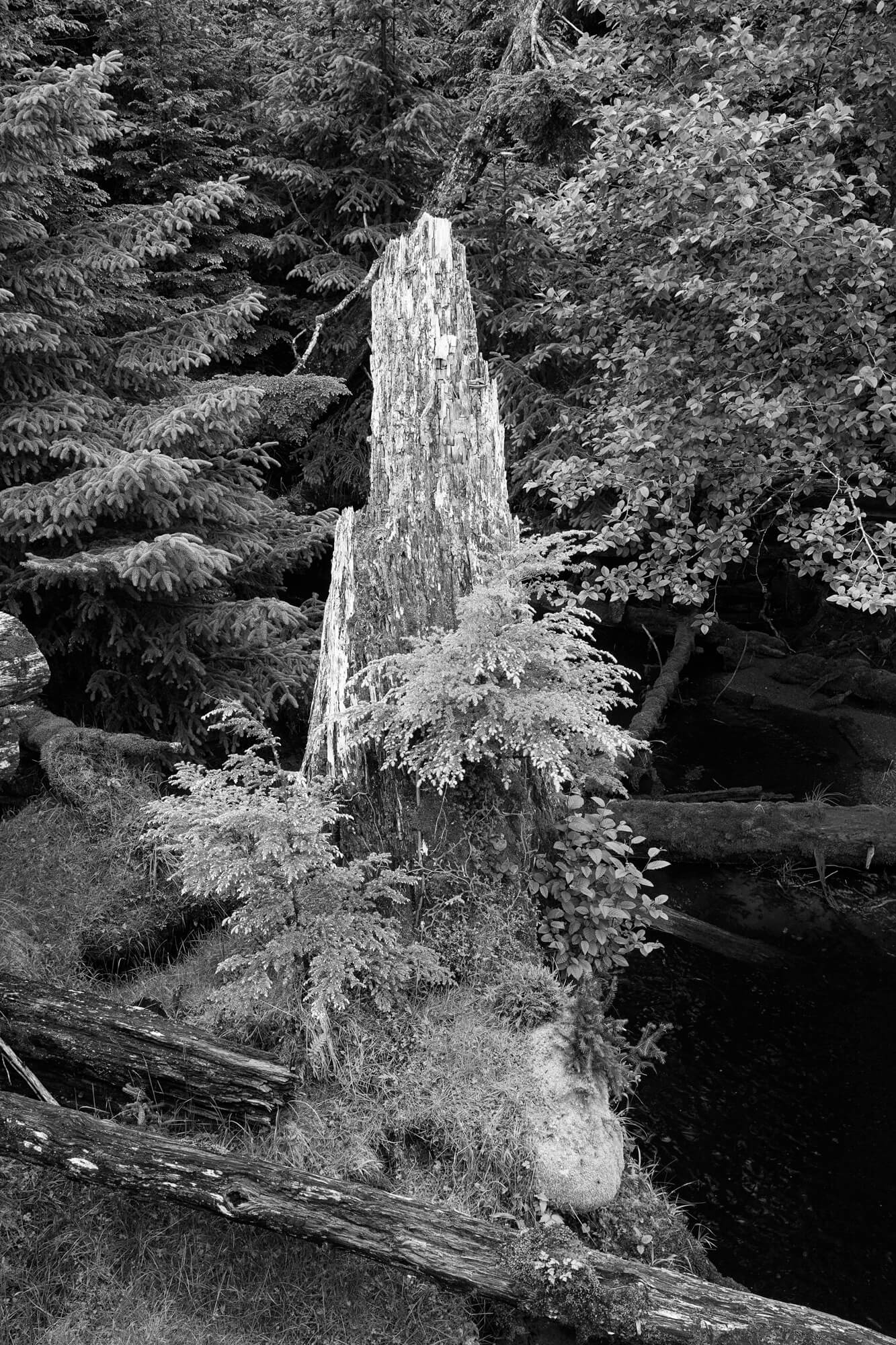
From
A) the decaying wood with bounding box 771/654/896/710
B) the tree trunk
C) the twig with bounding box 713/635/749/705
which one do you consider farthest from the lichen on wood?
the twig with bounding box 713/635/749/705

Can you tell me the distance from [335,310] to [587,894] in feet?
21.7

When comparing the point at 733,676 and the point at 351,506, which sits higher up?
the point at 351,506

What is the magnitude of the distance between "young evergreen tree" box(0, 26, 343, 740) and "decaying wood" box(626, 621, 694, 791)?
393cm

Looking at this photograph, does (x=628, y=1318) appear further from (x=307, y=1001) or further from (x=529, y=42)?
(x=529, y=42)

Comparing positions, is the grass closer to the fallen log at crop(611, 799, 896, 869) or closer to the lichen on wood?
the lichen on wood

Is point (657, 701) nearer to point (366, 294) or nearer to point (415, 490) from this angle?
point (366, 294)

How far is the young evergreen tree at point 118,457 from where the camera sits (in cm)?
594

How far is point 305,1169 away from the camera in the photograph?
404cm

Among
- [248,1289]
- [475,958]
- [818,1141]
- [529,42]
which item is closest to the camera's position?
[248,1289]

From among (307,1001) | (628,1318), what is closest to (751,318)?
(307,1001)

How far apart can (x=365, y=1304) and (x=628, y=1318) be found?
100 cm

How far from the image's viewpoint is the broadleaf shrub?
5.30 m

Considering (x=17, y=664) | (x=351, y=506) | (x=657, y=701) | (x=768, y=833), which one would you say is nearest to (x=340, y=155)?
(x=351, y=506)

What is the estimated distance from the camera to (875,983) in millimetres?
7246
